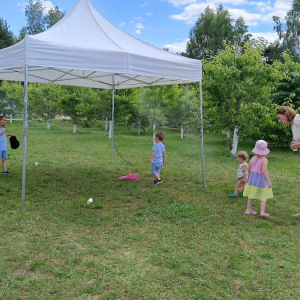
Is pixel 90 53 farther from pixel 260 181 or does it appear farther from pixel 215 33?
pixel 215 33

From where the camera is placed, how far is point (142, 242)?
3904mm

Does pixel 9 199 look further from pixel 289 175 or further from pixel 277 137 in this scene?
pixel 277 137

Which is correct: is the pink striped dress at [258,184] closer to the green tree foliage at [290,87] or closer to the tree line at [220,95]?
the tree line at [220,95]

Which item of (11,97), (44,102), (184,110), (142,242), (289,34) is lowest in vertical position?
(142,242)

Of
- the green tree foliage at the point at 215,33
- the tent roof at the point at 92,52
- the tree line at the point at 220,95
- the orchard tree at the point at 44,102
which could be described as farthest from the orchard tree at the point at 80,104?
the green tree foliage at the point at 215,33

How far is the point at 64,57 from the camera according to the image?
15.8 feet

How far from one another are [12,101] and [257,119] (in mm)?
27116

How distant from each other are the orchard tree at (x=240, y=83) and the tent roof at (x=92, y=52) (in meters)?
5.37

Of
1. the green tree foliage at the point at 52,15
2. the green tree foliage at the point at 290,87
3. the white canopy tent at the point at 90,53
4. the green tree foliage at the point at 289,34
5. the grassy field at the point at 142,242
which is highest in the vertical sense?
the green tree foliage at the point at 52,15

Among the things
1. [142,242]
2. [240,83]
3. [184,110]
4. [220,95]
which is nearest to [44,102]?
[184,110]

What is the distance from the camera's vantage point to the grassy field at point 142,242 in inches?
114

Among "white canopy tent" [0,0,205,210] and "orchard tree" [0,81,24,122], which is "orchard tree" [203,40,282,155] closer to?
"white canopy tent" [0,0,205,210]

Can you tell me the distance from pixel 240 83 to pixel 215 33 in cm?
3268

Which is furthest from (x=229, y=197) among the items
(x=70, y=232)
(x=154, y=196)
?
(x=70, y=232)
